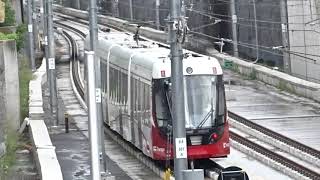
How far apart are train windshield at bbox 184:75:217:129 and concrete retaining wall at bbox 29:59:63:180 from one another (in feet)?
12.6

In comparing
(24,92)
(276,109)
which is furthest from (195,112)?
(276,109)

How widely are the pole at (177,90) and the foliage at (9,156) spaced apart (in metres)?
3.54

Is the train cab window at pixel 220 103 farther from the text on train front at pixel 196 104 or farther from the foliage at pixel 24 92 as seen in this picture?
the foliage at pixel 24 92

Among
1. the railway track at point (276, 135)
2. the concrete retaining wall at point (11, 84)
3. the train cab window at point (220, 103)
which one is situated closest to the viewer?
the train cab window at point (220, 103)

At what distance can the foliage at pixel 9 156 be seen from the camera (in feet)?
50.8

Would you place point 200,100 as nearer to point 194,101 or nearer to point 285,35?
point 194,101

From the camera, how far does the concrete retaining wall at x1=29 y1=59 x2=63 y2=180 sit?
15.0 m

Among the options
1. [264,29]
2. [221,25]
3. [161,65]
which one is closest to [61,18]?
[221,25]

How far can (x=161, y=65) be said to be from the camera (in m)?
21.0

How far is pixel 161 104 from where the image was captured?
68.8 feet

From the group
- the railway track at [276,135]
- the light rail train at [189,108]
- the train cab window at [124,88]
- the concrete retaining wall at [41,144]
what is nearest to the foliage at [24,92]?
the concrete retaining wall at [41,144]

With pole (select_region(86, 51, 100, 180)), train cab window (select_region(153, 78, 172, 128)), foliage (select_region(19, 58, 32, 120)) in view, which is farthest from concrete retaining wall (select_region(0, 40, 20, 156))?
pole (select_region(86, 51, 100, 180))

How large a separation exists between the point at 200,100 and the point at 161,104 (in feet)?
3.48

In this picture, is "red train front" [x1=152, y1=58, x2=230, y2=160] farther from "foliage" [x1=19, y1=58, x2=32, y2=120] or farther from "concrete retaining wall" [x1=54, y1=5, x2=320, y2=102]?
"concrete retaining wall" [x1=54, y1=5, x2=320, y2=102]
